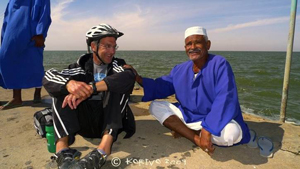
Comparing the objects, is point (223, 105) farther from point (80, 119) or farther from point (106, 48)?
point (80, 119)

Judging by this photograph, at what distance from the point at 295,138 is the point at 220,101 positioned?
147cm

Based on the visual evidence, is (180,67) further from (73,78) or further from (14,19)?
(14,19)

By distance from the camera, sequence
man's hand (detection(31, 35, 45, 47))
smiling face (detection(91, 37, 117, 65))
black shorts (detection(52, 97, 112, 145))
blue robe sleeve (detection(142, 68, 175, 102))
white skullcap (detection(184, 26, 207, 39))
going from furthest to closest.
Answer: man's hand (detection(31, 35, 45, 47)), blue robe sleeve (detection(142, 68, 175, 102)), white skullcap (detection(184, 26, 207, 39)), smiling face (detection(91, 37, 117, 65)), black shorts (detection(52, 97, 112, 145))

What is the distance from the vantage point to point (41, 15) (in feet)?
13.0

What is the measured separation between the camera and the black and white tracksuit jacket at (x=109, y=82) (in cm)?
216

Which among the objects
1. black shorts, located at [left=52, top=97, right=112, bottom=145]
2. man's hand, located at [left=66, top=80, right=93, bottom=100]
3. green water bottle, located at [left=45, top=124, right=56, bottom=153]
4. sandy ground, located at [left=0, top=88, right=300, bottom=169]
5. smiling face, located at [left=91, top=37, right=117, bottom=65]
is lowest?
sandy ground, located at [left=0, top=88, right=300, bottom=169]

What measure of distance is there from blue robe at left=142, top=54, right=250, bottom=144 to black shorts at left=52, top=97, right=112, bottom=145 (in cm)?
82

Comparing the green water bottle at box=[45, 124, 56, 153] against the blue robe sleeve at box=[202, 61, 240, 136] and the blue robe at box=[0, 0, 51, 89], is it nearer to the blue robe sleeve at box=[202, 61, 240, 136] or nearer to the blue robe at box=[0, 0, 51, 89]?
Answer: the blue robe sleeve at box=[202, 61, 240, 136]

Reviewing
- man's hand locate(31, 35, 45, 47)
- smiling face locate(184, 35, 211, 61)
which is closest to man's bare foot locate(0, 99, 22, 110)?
man's hand locate(31, 35, 45, 47)

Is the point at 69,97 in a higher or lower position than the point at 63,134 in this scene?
higher

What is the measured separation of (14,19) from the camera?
393cm

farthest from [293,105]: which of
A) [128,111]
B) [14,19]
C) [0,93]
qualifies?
[0,93]

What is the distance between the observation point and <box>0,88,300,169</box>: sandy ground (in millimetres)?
2268

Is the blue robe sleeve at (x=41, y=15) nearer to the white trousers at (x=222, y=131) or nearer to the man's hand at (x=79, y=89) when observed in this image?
the man's hand at (x=79, y=89)
